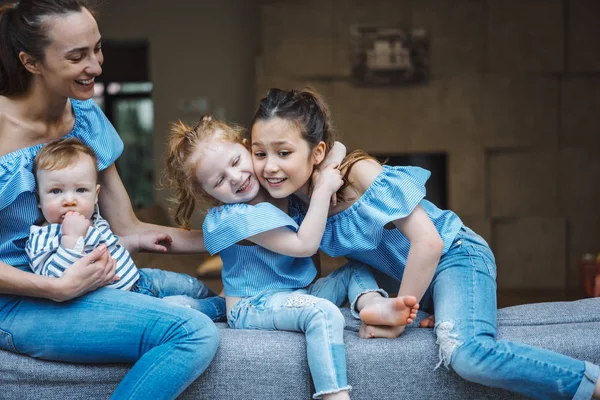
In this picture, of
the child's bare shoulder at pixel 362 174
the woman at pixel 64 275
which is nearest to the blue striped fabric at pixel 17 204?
the woman at pixel 64 275

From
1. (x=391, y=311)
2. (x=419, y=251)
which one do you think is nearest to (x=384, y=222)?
(x=419, y=251)

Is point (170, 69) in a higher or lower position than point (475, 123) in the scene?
higher

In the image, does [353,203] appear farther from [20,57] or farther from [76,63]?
[20,57]

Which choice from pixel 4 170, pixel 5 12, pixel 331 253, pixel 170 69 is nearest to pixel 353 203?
pixel 331 253

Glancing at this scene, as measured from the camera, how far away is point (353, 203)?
1.79m

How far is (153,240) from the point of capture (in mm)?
1973

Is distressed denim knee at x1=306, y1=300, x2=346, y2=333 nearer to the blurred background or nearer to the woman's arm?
the woman's arm

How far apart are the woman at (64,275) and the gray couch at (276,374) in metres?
0.05

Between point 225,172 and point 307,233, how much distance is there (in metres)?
0.27

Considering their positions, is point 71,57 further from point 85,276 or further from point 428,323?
point 428,323

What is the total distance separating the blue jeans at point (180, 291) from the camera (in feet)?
6.13

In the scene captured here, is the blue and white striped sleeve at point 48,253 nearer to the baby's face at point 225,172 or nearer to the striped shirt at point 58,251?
the striped shirt at point 58,251

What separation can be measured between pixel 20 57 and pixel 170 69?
4635 mm

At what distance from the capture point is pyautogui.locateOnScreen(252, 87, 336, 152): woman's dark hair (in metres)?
1.75
